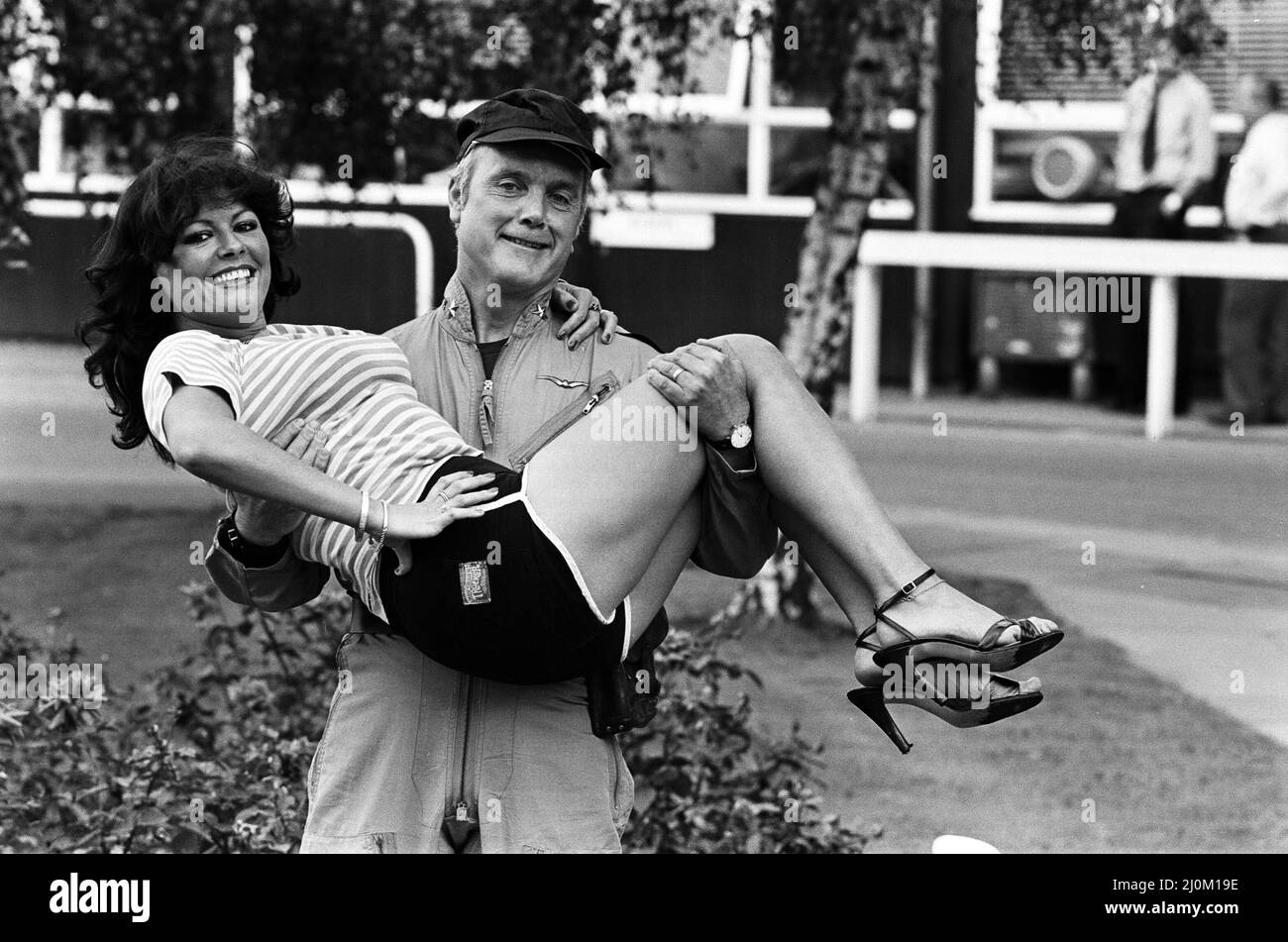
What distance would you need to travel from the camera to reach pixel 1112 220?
12.6 m

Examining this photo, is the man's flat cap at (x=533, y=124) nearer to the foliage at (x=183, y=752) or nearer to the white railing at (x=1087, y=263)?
the foliage at (x=183, y=752)

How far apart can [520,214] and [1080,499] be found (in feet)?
23.0

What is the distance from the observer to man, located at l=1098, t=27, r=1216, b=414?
11.9 metres

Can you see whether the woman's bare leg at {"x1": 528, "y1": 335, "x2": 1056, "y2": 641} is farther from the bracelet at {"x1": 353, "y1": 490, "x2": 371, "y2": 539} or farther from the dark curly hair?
the dark curly hair

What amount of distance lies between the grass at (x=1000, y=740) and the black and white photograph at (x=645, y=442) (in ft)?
0.07

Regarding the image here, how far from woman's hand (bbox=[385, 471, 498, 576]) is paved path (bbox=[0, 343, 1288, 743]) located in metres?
4.16

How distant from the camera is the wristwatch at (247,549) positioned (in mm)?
3334

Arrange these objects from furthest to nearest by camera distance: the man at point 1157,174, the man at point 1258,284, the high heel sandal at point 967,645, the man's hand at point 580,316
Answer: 1. the man at point 1157,174
2. the man at point 1258,284
3. the man's hand at point 580,316
4. the high heel sandal at point 967,645

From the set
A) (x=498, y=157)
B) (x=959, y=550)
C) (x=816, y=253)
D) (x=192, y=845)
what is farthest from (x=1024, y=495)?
(x=498, y=157)

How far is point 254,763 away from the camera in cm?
516

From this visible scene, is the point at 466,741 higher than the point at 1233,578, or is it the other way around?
the point at 466,741

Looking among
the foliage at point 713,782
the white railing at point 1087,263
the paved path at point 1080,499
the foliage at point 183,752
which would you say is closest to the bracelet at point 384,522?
the foliage at point 183,752

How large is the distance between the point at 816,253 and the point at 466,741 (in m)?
4.66

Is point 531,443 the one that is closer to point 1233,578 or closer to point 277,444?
point 277,444
